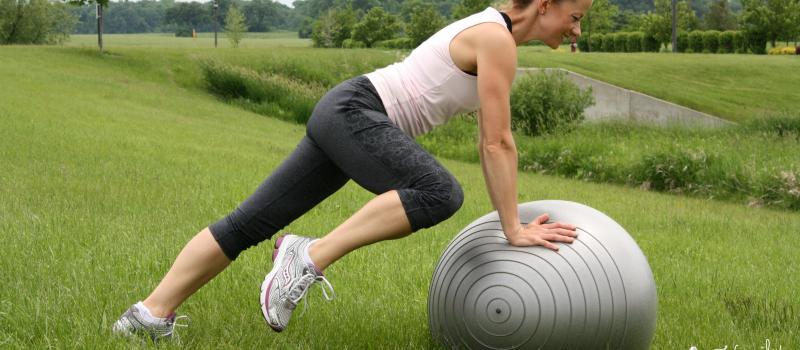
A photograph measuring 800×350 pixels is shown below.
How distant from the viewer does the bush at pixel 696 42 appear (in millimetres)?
64375

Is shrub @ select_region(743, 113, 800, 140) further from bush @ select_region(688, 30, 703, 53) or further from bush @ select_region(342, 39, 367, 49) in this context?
bush @ select_region(342, 39, 367, 49)

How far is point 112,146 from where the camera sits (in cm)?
1465

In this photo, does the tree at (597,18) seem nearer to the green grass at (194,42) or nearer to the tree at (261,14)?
the green grass at (194,42)

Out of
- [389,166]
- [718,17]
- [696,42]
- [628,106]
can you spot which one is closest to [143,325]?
[389,166]

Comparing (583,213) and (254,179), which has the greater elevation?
(583,213)

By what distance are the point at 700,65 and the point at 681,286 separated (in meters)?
36.2

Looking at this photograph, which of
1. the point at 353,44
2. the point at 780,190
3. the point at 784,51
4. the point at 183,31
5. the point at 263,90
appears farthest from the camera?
the point at 183,31

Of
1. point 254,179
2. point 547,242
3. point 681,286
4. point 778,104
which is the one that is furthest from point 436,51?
point 778,104

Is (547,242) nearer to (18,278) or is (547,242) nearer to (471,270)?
(471,270)

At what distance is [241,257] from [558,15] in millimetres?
3438

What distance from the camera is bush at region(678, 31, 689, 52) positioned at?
65.5 metres

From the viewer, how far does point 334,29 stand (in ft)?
245

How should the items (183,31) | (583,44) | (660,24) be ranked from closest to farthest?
(660,24)
(583,44)
(183,31)

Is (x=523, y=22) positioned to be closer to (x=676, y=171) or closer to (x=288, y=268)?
(x=288, y=268)
